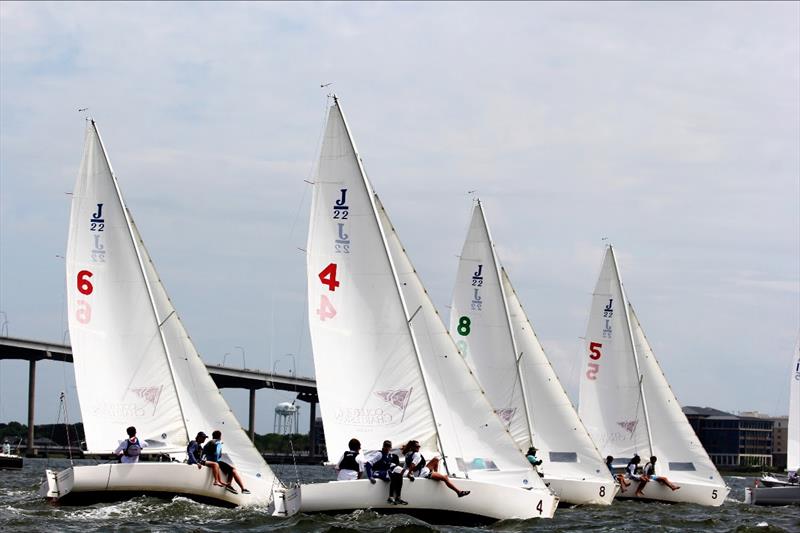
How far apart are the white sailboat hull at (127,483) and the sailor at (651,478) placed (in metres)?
15.6

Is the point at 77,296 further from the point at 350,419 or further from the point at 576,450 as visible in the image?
the point at 576,450

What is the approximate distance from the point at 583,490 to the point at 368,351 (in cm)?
1056

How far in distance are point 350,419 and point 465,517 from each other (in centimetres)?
357

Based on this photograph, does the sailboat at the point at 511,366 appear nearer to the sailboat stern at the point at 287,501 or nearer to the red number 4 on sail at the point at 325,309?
the red number 4 on sail at the point at 325,309

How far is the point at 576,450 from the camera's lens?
3625cm

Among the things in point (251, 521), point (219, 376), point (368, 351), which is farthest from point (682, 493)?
point (219, 376)

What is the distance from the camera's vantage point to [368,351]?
26.6m

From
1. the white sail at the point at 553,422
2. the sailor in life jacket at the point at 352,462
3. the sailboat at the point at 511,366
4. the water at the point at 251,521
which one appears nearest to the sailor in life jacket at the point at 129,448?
the water at the point at 251,521

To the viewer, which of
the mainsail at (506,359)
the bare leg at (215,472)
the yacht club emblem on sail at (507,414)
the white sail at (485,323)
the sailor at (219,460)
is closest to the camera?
the bare leg at (215,472)

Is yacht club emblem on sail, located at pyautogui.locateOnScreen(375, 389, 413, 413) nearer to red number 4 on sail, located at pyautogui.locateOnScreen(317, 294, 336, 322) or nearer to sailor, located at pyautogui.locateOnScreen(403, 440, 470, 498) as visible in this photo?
sailor, located at pyautogui.locateOnScreen(403, 440, 470, 498)

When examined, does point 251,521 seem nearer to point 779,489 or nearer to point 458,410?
point 458,410

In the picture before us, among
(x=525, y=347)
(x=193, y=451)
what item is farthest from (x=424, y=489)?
(x=525, y=347)

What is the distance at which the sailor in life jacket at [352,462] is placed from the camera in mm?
24922

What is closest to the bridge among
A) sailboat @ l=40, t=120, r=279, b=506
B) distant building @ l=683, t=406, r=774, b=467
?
sailboat @ l=40, t=120, r=279, b=506
